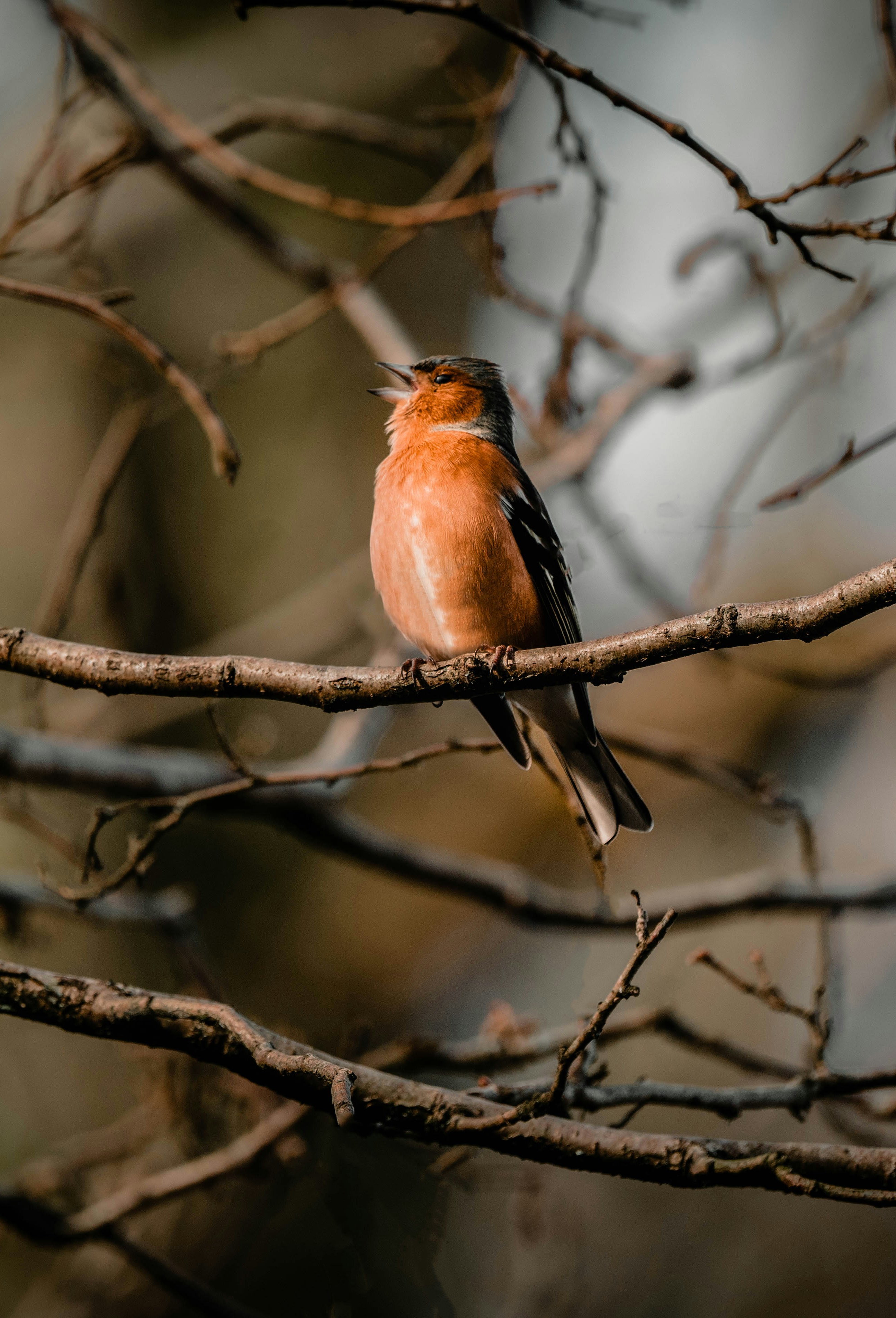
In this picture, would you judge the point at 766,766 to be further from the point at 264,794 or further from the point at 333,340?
the point at 333,340

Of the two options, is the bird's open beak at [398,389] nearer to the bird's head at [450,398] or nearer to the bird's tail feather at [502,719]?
the bird's head at [450,398]

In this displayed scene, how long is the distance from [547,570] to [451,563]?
1.79 feet

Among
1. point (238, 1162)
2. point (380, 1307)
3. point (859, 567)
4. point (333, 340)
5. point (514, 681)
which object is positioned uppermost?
point (333, 340)

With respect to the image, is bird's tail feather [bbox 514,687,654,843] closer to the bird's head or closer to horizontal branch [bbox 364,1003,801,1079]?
horizontal branch [bbox 364,1003,801,1079]

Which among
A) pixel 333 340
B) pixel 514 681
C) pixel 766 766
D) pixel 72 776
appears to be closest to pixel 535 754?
pixel 514 681

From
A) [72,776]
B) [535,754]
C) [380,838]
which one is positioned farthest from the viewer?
[380,838]

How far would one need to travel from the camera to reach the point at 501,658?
2.83m

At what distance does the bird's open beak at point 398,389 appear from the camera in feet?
16.1

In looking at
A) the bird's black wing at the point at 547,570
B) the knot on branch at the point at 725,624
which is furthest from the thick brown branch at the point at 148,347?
the bird's black wing at the point at 547,570

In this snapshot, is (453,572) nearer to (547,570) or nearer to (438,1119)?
(547,570)

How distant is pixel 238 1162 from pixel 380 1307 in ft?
6.21

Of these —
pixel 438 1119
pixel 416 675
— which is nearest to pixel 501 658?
pixel 416 675

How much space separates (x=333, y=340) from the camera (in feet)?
33.8

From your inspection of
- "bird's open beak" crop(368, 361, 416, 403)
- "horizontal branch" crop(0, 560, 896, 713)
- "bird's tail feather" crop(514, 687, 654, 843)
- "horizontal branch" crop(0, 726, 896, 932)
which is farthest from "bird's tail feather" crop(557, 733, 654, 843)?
"bird's open beak" crop(368, 361, 416, 403)
